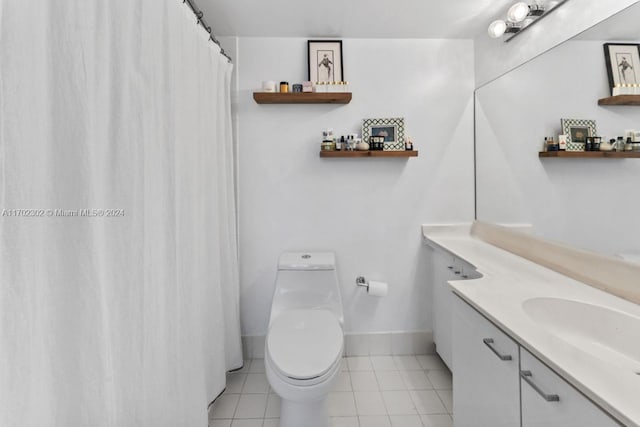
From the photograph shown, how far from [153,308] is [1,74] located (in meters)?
0.74

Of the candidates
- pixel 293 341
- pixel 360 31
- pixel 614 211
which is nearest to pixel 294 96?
pixel 360 31

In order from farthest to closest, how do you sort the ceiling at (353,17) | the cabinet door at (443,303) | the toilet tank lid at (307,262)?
the toilet tank lid at (307,262) < the cabinet door at (443,303) < the ceiling at (353,17)

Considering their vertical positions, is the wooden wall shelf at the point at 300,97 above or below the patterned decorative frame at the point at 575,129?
above

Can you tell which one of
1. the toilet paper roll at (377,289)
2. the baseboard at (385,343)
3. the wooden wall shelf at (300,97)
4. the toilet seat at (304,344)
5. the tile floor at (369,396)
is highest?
the wooden wall shelf at (300,97)

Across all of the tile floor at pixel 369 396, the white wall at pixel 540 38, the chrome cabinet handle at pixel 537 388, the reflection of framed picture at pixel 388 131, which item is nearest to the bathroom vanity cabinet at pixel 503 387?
the chrome cabinet handle at pixel 537 388

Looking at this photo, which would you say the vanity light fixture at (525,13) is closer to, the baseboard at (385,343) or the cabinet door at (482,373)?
the cabinet door at (482,373)

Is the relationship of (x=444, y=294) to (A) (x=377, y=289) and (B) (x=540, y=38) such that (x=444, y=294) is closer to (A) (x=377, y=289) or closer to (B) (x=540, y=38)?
(A) (x=377, y=289)

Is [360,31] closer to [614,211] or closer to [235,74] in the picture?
[235,74]

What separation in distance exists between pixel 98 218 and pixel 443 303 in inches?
73.9

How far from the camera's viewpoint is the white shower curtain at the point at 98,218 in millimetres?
707

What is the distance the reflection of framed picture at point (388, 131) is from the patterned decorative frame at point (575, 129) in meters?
0.90

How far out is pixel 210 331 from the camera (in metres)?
1.60

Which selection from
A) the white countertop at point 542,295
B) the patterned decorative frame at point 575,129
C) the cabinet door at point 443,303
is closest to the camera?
the white countertop at point 542,295

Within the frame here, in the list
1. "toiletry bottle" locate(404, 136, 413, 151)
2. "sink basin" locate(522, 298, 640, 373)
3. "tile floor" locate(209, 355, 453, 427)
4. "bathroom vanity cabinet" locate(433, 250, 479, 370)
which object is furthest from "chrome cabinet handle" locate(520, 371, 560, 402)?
"toiletry bottle" locate(404, 136, 413, 151)
